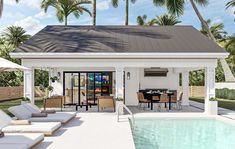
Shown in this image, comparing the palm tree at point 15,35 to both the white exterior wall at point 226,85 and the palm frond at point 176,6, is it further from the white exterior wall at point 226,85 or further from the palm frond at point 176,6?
the white exterior wall at point 226,85

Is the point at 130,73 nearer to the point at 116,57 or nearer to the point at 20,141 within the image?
the point at 116,57

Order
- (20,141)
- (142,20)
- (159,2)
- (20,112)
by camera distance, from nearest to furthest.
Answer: (20,141) → (20,112) → (159,2) → (142,20)

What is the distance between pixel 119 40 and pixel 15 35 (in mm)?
29050

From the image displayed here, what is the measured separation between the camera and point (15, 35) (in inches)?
1742

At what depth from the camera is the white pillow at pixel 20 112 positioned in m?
12.4

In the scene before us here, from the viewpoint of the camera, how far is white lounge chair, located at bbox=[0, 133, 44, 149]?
26.0ft

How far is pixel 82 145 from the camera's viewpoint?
920 centimetres

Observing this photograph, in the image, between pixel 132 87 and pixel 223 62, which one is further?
pixel 223 62

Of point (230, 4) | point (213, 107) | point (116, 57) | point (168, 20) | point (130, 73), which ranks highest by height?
point (168, 20)

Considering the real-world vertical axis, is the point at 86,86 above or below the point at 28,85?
below

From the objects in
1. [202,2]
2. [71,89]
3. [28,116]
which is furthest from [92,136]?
[202,2]

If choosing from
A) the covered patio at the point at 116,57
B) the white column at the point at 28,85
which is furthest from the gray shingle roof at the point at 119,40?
the white column at the point at 28,85

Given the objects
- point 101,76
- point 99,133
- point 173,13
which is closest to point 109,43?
point 101,76

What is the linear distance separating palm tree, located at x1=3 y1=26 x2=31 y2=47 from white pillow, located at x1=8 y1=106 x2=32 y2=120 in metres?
33.0
